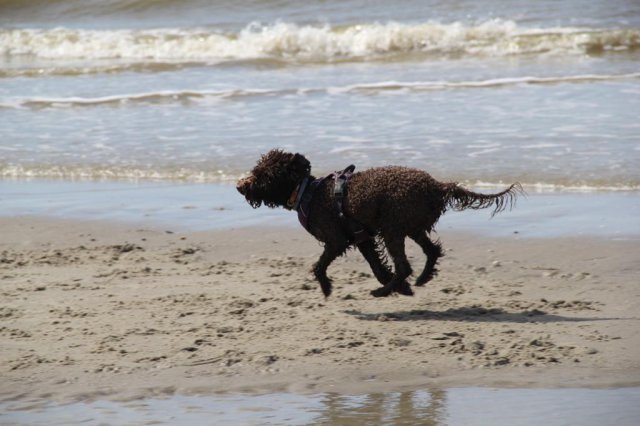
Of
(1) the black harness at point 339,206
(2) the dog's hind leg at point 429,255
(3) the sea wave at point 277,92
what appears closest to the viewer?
(1) the black harness at point 339,206

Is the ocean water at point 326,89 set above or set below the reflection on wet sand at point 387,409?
above

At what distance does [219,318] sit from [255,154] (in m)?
4.78

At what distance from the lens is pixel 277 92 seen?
14.8 meters

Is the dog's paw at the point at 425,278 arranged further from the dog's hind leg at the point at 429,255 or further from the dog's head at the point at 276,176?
the dog's head at the point at 276,176

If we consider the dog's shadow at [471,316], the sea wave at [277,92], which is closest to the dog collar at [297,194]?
the dog's shadow at [471,316]

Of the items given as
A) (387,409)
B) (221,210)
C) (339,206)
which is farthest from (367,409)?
(221,210)

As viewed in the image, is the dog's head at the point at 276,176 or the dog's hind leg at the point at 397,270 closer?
the dog's hind leg at the point at 397,270

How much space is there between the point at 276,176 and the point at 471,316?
1.43 meters

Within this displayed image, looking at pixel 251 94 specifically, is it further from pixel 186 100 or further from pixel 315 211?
pixel 315 211

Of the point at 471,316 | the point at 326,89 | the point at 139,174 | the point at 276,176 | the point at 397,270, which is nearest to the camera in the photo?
the point at 471,316

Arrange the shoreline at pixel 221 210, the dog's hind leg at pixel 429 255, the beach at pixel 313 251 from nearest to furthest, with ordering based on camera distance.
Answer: the beach at pixel 313 251, the dog's hind leg at pixel 429 255, the shoreline at pixel 221 210

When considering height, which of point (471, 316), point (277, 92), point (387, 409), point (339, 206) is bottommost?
point (387, 409)

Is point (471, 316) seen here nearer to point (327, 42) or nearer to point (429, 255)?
point (429, 255)

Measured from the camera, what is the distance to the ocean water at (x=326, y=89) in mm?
10586
